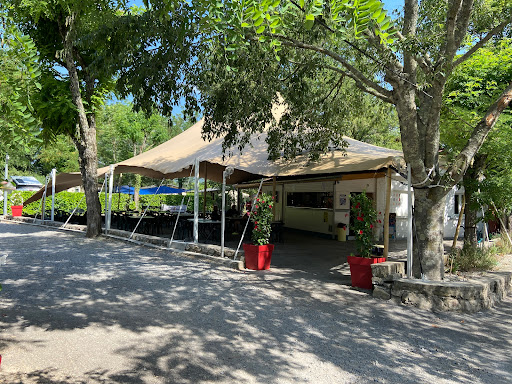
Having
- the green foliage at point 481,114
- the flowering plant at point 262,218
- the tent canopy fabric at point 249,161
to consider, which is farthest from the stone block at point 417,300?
the green foliage at point 481,114

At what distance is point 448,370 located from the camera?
11.7ft

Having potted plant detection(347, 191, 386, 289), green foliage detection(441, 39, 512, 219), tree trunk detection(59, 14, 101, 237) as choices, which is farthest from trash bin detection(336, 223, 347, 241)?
tree trunk detection(59, 14, 101, 237)

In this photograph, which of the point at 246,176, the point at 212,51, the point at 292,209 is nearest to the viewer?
the point at 212,51

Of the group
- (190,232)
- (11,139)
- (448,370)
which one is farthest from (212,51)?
(190,232)

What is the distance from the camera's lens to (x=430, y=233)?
6133 mm

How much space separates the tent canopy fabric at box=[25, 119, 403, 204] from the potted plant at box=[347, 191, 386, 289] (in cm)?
124

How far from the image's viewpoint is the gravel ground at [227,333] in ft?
11.1

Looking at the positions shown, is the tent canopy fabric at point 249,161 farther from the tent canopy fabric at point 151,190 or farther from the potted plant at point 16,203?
the tent canopy fabric at point 151,190

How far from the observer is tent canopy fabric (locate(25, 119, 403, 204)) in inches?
351

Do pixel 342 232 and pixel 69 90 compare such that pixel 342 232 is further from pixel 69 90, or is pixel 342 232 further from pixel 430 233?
pixel 69 90

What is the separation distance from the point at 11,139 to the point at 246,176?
440 inches

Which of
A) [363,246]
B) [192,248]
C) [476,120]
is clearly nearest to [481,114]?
[476,120]

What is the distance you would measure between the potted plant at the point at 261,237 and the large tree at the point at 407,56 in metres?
1.94

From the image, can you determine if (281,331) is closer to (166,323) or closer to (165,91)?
(166,323)
